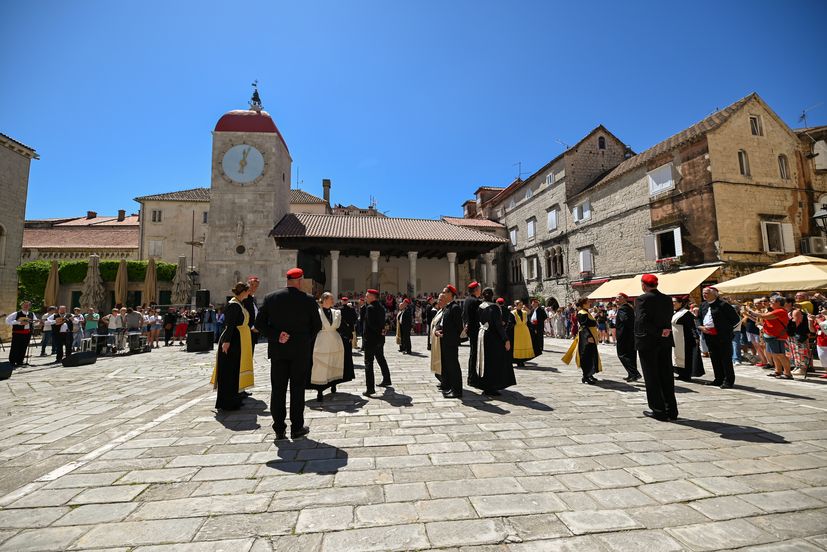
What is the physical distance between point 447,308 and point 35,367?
36.2 feet

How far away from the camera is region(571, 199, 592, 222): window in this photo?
22953mm

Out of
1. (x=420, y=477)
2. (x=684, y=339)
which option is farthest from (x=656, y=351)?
(x=420, y=477)

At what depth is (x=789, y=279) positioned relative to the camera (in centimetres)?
928

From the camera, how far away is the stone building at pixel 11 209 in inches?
674

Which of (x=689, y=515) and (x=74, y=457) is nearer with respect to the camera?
(x=689, y=515)

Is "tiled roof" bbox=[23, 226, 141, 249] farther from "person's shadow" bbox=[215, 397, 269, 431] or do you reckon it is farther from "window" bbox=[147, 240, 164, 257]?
"person's shadow" bbox=[215, 397, 269, 431]

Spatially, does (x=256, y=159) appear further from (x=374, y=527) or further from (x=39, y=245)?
(x=374, y=527)

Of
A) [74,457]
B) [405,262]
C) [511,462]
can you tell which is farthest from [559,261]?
[74,457]

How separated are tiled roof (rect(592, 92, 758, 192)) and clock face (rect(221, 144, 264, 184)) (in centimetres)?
2126

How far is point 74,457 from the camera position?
128 inches

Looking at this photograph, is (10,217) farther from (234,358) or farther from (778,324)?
(778,324)

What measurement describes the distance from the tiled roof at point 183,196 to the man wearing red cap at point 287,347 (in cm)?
3604

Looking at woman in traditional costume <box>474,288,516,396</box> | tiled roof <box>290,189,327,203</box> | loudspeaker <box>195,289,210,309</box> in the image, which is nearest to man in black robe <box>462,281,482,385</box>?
woman in traditional costume <box>474,288,516,396</box>

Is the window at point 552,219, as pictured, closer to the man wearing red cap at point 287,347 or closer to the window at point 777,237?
the window at point 777,237
